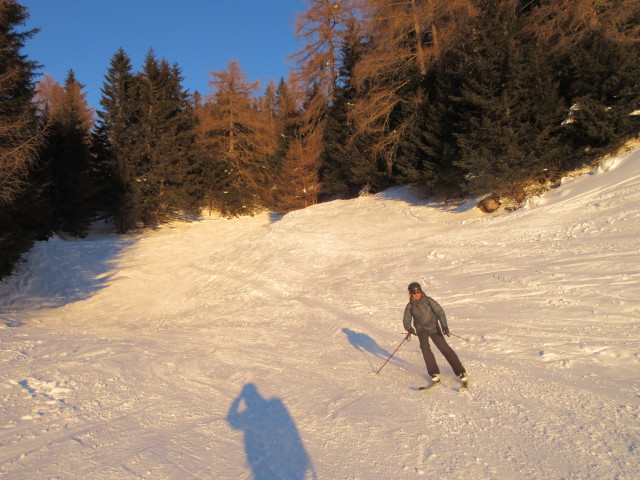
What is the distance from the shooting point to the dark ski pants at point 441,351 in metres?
4.98

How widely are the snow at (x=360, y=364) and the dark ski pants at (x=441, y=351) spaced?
269mm

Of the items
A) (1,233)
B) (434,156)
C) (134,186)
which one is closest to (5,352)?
(1,233)

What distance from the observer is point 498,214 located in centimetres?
1345

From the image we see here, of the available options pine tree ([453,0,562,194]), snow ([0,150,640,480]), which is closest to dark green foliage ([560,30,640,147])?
pine tree ([453,0,562,194])

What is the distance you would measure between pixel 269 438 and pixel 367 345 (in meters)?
3.59

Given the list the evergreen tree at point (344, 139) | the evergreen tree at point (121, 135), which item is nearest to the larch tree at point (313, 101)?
the evergreen tree at point (344, 139)

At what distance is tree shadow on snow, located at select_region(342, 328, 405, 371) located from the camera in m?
6.61

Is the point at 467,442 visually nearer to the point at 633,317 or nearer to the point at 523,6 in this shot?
the point at 633,317

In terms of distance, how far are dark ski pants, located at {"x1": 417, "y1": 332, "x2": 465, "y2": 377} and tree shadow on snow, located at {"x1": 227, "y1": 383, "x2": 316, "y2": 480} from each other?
204cm

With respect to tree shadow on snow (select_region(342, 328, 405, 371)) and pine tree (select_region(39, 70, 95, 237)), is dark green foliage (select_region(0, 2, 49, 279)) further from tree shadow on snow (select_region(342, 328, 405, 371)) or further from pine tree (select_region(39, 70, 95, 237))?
tree shadow on snow (select_region(342, 328, 405, 371))

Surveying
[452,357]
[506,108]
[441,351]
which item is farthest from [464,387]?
[506,108]

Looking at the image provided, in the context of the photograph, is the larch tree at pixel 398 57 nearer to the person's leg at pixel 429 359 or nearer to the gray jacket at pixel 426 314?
the gray jacket at pixel 426 314

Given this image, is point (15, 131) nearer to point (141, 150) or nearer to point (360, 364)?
point (360, 364)

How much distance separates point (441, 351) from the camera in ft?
16.7
